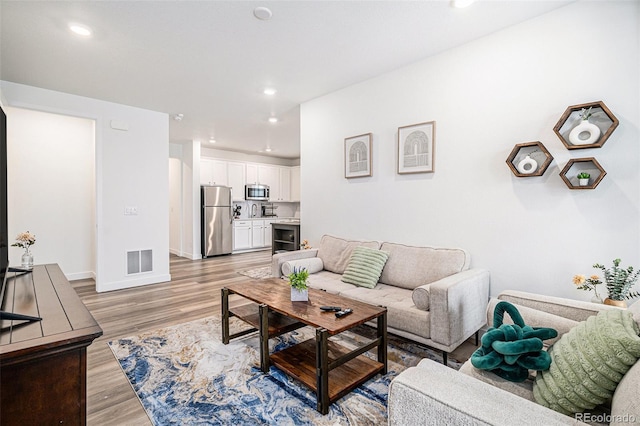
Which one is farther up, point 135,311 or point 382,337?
point 382,337

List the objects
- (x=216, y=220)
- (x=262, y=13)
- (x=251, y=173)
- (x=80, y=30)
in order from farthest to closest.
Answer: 1. (x=251, y=173)
2. (x=216, y=220)
3. (x=80, y=30)
4. (x=262, y=13)

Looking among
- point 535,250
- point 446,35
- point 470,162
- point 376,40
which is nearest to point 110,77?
point 376,40

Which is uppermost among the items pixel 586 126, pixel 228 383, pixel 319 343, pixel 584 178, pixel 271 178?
pixel 271 178

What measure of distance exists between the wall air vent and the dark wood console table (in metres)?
3.45

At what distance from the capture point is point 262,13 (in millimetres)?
2305

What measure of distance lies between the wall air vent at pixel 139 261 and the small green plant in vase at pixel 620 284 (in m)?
5.18

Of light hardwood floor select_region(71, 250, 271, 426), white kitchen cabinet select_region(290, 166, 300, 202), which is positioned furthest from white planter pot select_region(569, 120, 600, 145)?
white kitchen cabinet select_region(290, 166, 300, 202)

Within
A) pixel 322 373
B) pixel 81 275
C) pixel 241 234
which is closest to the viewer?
pixel 322 373

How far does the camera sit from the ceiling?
2.28 metres

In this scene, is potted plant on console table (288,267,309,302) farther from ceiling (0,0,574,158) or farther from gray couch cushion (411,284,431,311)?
ceiling (0,0,574,158)

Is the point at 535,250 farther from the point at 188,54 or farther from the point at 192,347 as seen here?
the point at 188,54

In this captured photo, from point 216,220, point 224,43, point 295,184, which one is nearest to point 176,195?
point 216,220

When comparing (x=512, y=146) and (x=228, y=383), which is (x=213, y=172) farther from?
(x=512, y=146)

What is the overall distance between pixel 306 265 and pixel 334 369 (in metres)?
1.49
